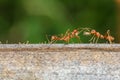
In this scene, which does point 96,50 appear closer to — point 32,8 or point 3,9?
point 32,8

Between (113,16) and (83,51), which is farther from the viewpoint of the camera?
(113,16)

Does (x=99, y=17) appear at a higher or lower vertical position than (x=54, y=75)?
higher

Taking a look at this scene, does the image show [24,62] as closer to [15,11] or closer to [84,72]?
[84,72]

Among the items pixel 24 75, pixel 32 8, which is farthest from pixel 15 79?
pixel 32 8

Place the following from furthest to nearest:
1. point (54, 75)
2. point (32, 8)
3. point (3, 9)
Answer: point (3, 9) → point (32, 8) → point (54, 75)

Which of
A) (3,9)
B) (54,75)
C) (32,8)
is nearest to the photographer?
(54,75)

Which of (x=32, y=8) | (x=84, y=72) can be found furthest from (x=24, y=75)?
(x=32, y=8)
